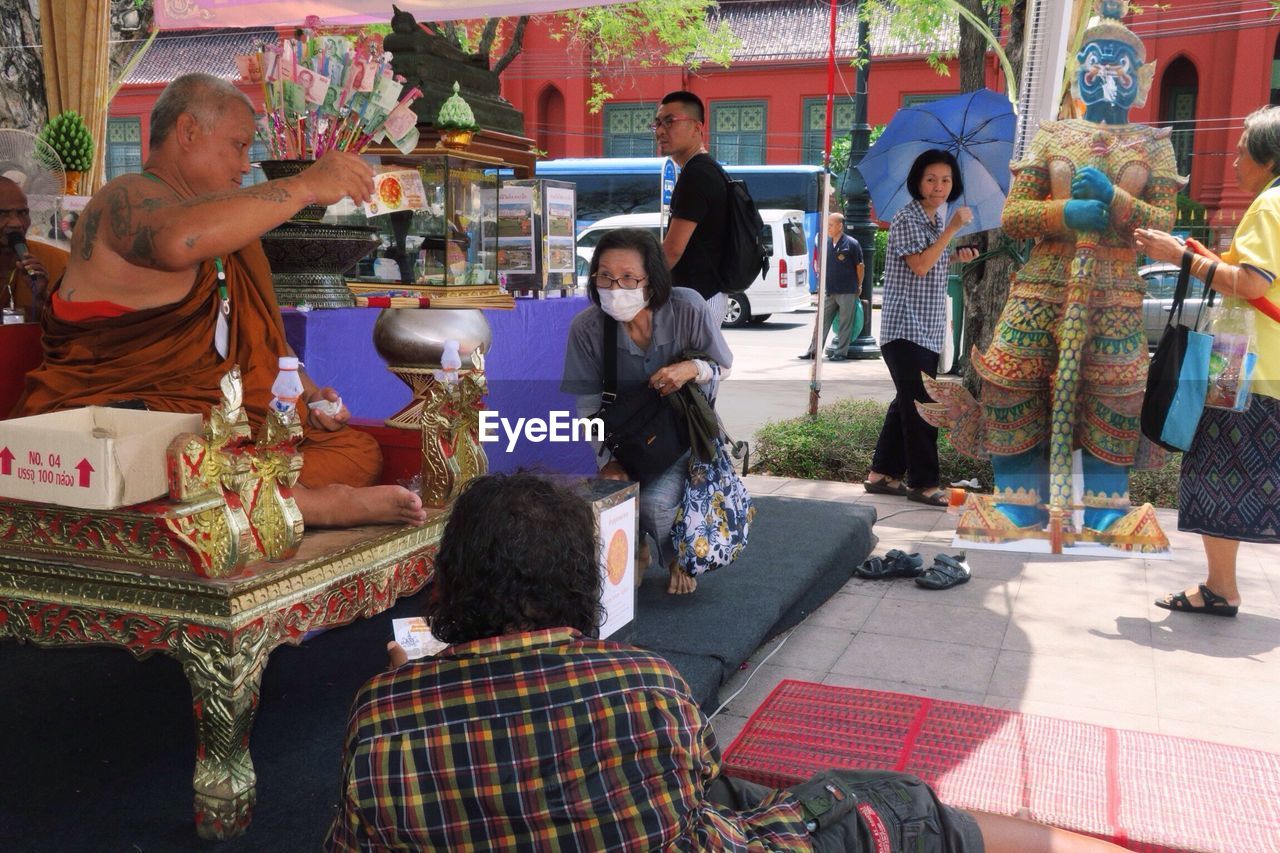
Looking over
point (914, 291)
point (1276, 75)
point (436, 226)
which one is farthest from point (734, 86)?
point (436, 226)

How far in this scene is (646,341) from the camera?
11.4ft

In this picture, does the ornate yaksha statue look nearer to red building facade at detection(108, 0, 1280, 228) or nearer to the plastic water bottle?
the plastic water bottle

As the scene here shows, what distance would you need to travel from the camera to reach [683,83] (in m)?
20.0

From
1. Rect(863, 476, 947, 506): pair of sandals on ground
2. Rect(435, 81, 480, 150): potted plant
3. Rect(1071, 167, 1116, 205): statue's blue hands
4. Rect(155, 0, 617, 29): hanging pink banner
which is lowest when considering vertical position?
Rect(863, 476, 947, 506): pair of sandals on ground

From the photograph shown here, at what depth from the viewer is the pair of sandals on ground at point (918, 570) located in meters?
4.23

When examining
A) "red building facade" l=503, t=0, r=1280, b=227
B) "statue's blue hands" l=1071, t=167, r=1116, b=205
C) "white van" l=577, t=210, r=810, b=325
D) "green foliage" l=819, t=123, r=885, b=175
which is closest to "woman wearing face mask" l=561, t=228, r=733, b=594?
"statue's blue hands" l=1071, t=167, r=1116, b=205

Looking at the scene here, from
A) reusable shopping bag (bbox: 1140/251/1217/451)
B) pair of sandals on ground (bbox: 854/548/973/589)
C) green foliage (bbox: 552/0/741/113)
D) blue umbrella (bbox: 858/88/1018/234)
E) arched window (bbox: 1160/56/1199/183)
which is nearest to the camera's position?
reusable shopping bag (bbox: 1140/251/1217/451)

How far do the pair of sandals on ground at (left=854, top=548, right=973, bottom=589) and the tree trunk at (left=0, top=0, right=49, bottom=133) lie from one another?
13.6 feet

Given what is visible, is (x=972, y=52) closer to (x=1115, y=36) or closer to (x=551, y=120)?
(x=1115, y=36)

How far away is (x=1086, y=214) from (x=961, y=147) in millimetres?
1605

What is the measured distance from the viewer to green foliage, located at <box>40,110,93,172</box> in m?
4.25

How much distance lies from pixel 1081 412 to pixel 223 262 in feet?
8.53

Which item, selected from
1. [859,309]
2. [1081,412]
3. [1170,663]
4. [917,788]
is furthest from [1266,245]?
[859,309]

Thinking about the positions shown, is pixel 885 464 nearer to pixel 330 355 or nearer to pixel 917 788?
pixel 330 355
